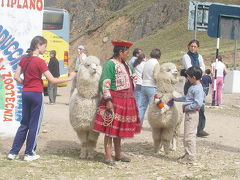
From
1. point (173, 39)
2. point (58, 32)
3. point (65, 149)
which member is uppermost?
point (173, 39)

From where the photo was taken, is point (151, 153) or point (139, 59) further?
point (139, 59)

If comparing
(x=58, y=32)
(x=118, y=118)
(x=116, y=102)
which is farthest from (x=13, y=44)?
(x=58, y=32)

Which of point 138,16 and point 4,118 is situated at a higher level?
point 138,16

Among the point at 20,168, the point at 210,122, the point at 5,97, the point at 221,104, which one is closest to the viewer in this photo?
the point at 20,168

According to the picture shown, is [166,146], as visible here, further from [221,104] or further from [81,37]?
[81,37]

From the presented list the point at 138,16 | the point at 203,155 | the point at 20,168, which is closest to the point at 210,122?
the point at 203,155

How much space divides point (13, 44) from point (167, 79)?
9.16 ft

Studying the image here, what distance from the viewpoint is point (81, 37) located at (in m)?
55.2

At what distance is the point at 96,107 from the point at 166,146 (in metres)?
1.41

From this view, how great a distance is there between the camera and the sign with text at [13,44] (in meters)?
8.57

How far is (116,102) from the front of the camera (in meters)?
7.14

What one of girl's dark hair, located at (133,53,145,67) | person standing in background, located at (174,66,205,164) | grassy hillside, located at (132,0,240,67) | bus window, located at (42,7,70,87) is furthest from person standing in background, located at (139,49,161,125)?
grassy hillside, located at (132,0,240,67)

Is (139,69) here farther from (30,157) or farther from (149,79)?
(30,157)

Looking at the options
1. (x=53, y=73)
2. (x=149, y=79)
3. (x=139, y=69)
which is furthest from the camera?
(x=53, y=73)
